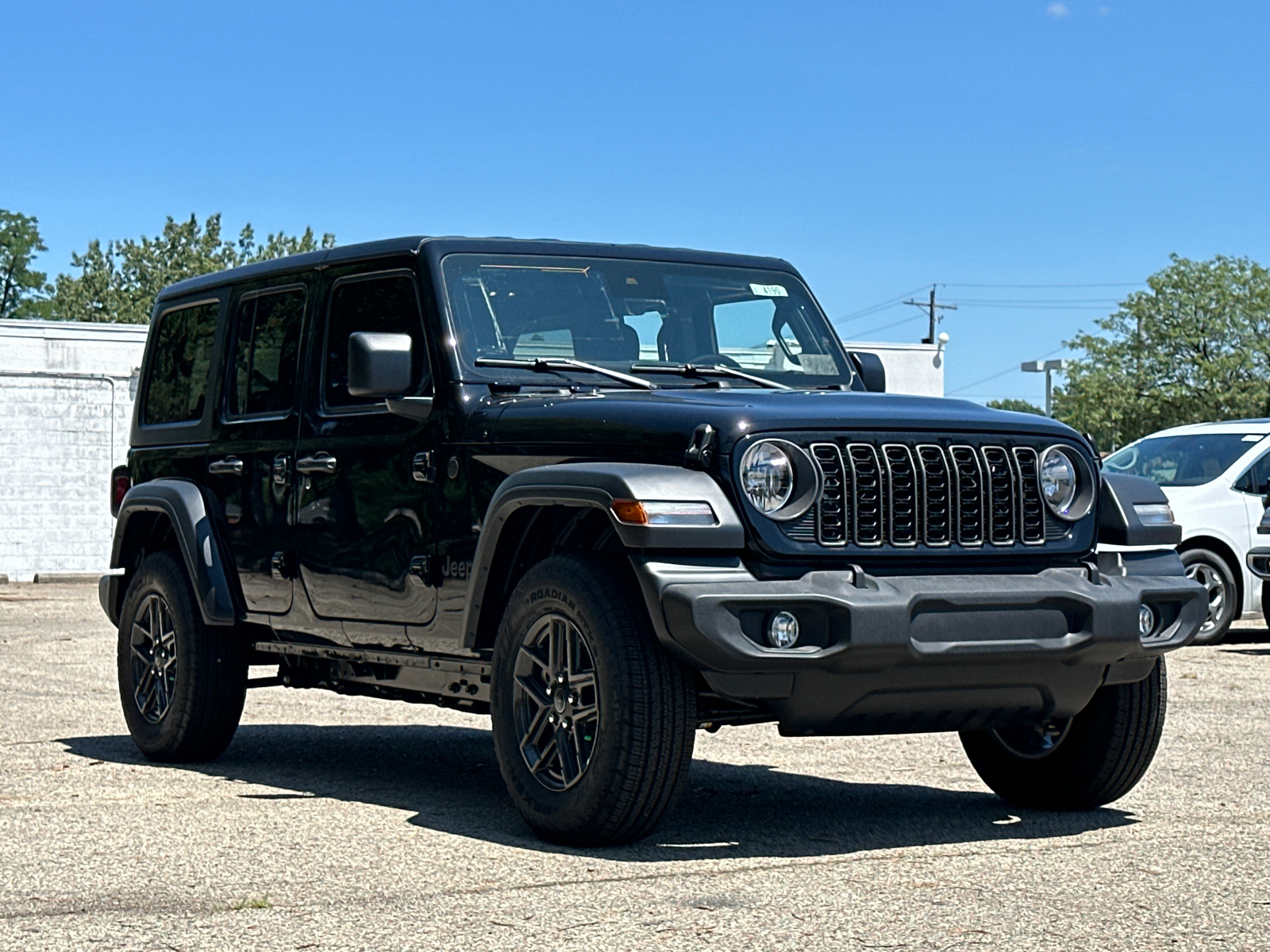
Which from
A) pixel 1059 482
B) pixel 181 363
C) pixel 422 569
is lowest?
pixel 422 569

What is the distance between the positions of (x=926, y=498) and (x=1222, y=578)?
35.6ft

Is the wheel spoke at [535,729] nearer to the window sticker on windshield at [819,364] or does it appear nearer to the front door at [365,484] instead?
the front door at [365,484]

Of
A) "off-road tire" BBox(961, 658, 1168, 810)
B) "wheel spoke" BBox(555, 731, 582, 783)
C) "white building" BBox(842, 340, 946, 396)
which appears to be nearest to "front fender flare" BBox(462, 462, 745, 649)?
"wheel spoke" BBox(555, 731, 582, 783)

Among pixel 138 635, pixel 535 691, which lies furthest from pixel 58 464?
pixel 535 691

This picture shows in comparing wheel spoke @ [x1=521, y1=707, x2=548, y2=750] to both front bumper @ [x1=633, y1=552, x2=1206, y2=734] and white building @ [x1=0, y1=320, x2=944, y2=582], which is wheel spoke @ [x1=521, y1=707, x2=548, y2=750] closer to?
front bumper @ [x1=633, y1=552, x2=1206, y2=734]

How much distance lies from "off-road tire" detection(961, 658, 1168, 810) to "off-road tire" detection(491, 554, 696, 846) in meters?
1.81

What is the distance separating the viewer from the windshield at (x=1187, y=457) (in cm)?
1698

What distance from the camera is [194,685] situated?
878 centimetres

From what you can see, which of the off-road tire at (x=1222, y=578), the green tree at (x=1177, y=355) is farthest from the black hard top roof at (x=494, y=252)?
the green tree at (x=1177, y=355)

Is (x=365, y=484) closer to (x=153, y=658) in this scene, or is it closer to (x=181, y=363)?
(x=153, y=658)

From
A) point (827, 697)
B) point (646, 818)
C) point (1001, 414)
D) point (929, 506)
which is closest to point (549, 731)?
point (646, 818)

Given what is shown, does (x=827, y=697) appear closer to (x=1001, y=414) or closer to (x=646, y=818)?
(x=646, y=818)

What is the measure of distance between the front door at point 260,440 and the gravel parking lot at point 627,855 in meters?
0.92

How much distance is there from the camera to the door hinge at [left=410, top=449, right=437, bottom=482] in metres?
7.34
